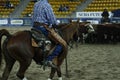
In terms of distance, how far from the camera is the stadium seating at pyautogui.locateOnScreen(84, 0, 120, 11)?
32281mm

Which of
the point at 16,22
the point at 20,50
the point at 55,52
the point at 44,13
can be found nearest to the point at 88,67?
the point at 55,52

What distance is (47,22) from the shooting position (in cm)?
855

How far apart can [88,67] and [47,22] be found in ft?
11.4

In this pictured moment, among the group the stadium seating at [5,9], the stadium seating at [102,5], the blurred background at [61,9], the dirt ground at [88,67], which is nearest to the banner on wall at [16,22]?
the blurred background at [61,9]

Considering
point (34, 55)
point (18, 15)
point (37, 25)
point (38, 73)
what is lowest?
point (18, 15)

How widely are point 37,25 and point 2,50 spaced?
38.9 inches

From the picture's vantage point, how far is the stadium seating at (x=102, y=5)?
106ft

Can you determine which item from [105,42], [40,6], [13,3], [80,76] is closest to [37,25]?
[40,6]

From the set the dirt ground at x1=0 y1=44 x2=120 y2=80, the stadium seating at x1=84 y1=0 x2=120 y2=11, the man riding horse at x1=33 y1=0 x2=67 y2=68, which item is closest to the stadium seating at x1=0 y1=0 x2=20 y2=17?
the stadium seating at x1=84 y1=0 x2=120 y2=11

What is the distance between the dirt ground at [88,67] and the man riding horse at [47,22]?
1255mm

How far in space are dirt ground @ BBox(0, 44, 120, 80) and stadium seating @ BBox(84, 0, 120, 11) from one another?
16.6 metres

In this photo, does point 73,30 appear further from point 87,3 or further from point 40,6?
point 87,3

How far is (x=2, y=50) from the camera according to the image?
8484 mm

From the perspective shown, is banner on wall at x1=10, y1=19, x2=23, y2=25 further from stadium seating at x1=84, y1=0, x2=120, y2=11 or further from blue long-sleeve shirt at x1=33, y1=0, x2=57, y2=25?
blue long-sleeve shirt at x1=33, y1=0, x2=57, y2=25
